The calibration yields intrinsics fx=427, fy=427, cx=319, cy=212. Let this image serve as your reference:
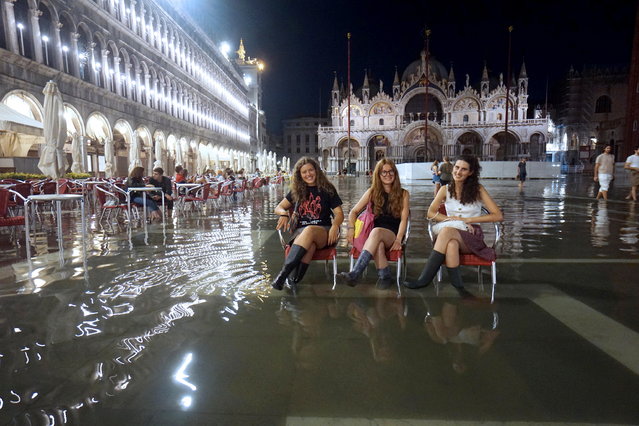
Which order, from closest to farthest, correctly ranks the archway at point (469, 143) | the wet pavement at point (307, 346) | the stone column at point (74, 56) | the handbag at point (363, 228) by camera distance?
the wet pavement at point (307, 346)
the handbag at point (363, 228)
the stone column at point (74, 56)
the archway at point (469, 143)

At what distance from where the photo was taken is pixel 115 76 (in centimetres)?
2391

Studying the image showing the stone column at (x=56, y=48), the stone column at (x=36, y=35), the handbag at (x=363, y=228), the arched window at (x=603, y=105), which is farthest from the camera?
the arched window at (x=603, y=105)

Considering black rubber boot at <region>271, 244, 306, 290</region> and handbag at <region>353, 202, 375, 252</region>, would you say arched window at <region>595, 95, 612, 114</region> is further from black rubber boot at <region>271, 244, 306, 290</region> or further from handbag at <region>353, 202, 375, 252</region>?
black rubber boot at <region>271, 244, 306, 290</region>

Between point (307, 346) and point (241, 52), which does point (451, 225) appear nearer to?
point (307, 346)

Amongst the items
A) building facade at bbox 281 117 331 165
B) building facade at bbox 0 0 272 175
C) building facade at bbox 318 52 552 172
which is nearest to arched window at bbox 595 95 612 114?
building facade at bbox 318 52 552 172

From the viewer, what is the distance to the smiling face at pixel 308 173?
166 inches

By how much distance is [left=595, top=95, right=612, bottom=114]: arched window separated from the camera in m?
53.0

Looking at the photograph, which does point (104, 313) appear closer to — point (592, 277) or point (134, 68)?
→ point (592, 277)

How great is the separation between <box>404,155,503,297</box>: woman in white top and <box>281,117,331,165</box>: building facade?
8611 centimetres

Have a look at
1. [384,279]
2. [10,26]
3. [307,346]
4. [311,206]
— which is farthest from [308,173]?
[10,26]

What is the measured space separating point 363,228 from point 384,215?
0.25 meters

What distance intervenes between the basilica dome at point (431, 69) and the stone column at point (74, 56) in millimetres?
60178

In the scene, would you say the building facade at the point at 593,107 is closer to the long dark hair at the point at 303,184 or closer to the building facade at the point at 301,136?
the building facade at the point at 301,136

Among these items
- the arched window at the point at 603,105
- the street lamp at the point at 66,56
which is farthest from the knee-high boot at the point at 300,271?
the arched window at the point at 603,105
